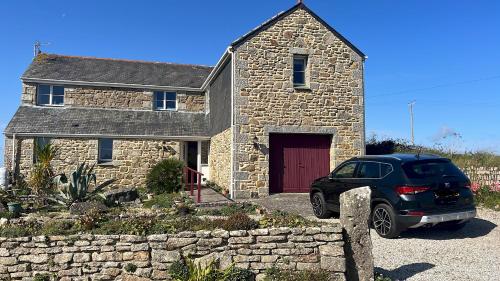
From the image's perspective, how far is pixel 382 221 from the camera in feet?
23.6

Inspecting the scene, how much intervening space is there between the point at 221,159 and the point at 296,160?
2986 millimetres

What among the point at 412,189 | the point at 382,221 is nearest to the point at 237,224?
the point at 382,221

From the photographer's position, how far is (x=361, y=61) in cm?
1384

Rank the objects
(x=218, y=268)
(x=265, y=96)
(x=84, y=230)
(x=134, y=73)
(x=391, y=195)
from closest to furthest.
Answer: (x=218, y=268), (x=84, y=230), (x=391, y=195), (x=265, y=96), (x=134, y=73)

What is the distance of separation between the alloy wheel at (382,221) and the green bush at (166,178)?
880 cm

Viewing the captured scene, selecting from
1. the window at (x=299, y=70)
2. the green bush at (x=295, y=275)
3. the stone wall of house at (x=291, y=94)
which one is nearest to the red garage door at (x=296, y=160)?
the stone wall of house at (x=291, y=94)

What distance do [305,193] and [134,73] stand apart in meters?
11.4

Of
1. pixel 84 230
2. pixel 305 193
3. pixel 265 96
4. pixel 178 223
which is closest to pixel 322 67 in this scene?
pixel 265 96

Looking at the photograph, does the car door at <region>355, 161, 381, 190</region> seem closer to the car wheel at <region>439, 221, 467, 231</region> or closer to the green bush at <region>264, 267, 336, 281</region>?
the car wheel at <region>439, 221, 467, 231</region>

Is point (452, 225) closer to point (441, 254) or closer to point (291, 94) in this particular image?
point (441, 254)

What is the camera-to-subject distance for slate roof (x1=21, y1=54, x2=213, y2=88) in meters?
18.0

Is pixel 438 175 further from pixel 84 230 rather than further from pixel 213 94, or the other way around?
pixel 213 94

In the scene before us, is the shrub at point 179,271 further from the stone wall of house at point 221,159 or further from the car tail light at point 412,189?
the stone wall of house at point 221,159

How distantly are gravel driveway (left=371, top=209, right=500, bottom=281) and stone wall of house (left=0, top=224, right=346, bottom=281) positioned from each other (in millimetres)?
1160
